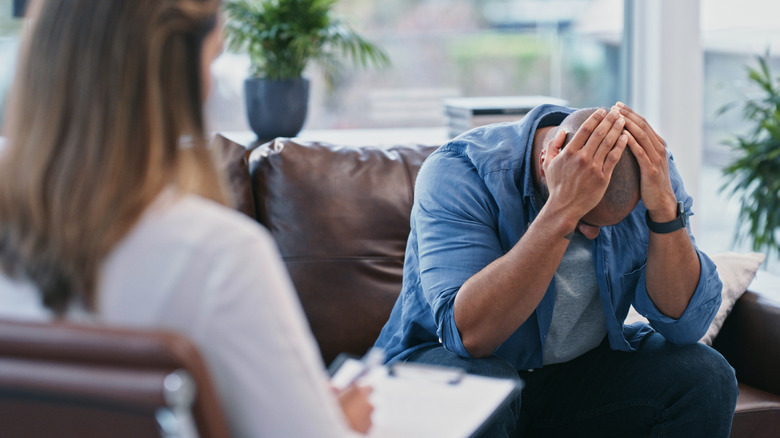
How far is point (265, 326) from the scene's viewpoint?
2.22 feet

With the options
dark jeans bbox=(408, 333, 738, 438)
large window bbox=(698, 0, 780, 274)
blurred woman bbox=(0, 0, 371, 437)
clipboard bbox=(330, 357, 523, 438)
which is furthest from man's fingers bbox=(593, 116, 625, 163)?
large window bbox=(698, 0, 780, 274)

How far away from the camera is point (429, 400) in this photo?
855 mm

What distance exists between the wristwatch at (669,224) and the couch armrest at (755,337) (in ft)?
1.47

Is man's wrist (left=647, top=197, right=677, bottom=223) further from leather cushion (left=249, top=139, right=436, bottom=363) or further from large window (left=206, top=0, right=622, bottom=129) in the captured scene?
large window (left=206, top=0, right=622, bottom=129)

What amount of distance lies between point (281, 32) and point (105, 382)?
212cm

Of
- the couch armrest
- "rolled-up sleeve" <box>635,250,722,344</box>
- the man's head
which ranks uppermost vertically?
the man's head

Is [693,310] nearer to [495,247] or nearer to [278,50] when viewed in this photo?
[495,247]

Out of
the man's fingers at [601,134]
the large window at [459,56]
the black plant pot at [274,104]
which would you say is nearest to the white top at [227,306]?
the man's fingers at [601,134]

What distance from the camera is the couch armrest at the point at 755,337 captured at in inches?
71.9

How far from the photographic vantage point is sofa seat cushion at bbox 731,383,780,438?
1724 mm

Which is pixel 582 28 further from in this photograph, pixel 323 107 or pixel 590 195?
pixel 590 195

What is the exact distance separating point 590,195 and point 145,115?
918 mm

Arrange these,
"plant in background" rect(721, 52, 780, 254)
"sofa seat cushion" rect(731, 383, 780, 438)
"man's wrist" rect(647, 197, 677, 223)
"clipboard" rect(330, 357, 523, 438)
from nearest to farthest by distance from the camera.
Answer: "clipboard" rect(330, 357, 523, 438), "man's wrist" rect(647, 197, 677, 223), "sofa seat cushion" rect(731, 383, 780, 438), "plant in background" rect(721, 52, 780, 254)

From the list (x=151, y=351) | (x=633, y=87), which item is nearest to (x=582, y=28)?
(x=633, y=87)
